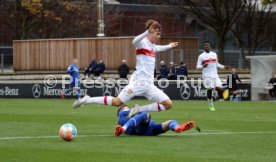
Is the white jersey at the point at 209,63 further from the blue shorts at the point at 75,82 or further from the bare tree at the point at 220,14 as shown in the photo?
the bare tree at the point at 220,14

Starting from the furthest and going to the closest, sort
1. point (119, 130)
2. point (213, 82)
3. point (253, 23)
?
point (253, 23) < point (213, 82) < point (119, 130)

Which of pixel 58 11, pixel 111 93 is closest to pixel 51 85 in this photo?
pixel 111 93

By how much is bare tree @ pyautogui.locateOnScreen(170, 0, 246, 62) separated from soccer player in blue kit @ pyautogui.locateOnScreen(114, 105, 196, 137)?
138 ft

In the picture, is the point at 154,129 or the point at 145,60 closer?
the point at 154,129

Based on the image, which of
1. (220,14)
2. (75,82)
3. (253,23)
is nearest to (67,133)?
(75,82)

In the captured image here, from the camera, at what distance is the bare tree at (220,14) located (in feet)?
199

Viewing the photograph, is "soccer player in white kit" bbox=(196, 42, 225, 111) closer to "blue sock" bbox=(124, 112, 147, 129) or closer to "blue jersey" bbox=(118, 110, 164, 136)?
"blue jersey" bbox=(118, 110, 164, 136)

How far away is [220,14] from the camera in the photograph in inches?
2383

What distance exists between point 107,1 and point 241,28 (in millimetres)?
15597

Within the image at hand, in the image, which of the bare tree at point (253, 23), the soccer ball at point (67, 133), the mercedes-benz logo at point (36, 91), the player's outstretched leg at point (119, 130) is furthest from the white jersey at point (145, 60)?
the bare tree at point (253, 23)

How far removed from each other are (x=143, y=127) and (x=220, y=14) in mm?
45160

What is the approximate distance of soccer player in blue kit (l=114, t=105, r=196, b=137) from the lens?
1562 centimetres

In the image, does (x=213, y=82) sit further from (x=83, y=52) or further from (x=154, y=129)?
(x=83, y=52)

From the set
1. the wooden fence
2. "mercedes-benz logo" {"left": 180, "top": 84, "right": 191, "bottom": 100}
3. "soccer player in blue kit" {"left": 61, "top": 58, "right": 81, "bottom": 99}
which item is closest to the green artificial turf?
"soccer player in blue kit" {"left": 61, "top": 58, "right": 81, "bottom": 99}
